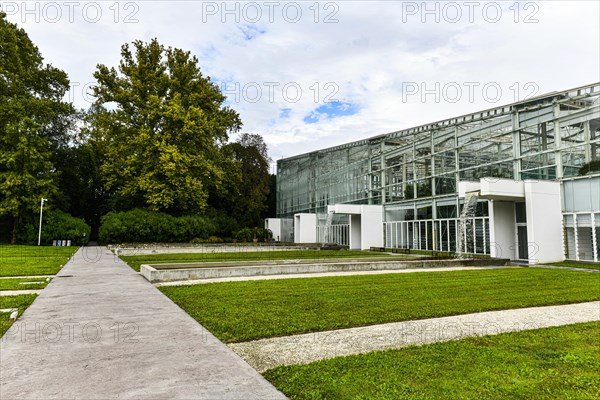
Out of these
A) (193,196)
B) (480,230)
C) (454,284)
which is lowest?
(454,284)

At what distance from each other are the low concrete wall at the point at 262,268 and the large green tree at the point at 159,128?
67.7ft

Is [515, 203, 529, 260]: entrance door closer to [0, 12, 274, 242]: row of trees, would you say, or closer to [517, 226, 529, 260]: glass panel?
[517, 226, 529, 260]: glass panel

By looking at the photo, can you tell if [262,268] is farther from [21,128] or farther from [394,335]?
[21,128]

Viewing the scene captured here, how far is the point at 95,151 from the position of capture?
149 feet

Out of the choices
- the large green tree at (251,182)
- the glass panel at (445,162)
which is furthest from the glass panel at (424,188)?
the large green tree at (251,182)

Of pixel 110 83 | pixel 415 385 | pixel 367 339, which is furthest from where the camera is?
pixel 110 83

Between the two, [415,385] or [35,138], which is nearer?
[415,385]

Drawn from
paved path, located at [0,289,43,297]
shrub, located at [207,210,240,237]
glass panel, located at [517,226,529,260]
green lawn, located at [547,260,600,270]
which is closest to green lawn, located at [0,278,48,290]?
paved path, located at [0,289,43,297]

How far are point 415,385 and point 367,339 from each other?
182 cm

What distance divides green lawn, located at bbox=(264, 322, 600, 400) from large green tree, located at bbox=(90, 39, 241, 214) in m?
31.5

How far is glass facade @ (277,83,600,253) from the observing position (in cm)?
2033

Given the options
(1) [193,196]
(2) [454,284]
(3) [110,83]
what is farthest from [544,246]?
(3) [110,83]

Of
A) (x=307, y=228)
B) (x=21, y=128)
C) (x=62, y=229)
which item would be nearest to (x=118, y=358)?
(x=62, y=229)

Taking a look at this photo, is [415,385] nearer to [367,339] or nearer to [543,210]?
[367,339]
